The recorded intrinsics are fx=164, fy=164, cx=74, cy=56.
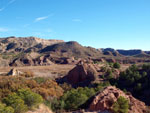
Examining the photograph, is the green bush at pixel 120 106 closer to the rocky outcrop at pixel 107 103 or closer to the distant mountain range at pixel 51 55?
the rocky outcrop at pixel 107 103

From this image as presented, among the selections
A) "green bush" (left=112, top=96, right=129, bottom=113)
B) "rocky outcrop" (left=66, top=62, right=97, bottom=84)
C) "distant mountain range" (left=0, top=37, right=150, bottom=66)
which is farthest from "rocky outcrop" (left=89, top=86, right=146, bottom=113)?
"distant mountain range" (left=0, top=37, right=150, bottom=66)

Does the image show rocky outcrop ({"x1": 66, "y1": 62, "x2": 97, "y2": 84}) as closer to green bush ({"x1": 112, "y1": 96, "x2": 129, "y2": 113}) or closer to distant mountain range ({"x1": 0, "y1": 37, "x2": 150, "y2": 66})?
green bush ({"x1": 112, "y1": 96, "x2": 129, "y2": 113})

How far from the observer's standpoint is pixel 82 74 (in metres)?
32.7

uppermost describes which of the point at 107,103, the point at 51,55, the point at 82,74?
the point at 51,55

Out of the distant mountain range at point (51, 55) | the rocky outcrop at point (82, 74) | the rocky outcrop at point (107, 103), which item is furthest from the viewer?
the distant mountain range at point (51, 55)

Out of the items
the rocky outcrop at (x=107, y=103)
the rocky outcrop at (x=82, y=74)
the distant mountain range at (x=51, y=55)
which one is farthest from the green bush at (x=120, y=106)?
the distant mountain range at (x=51, y=55)

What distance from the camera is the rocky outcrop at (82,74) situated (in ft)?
105

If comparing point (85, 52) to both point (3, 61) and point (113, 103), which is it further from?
point (113, 103)

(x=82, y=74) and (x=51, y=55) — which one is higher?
(x=51, y=55)

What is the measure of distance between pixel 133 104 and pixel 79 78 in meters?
18.9

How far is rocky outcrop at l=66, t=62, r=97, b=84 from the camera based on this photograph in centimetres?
3196

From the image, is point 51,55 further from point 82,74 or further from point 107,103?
point 107,103

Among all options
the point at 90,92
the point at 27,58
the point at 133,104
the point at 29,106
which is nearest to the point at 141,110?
the point at 133,104

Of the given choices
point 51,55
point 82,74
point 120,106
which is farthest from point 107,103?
point 51,55
